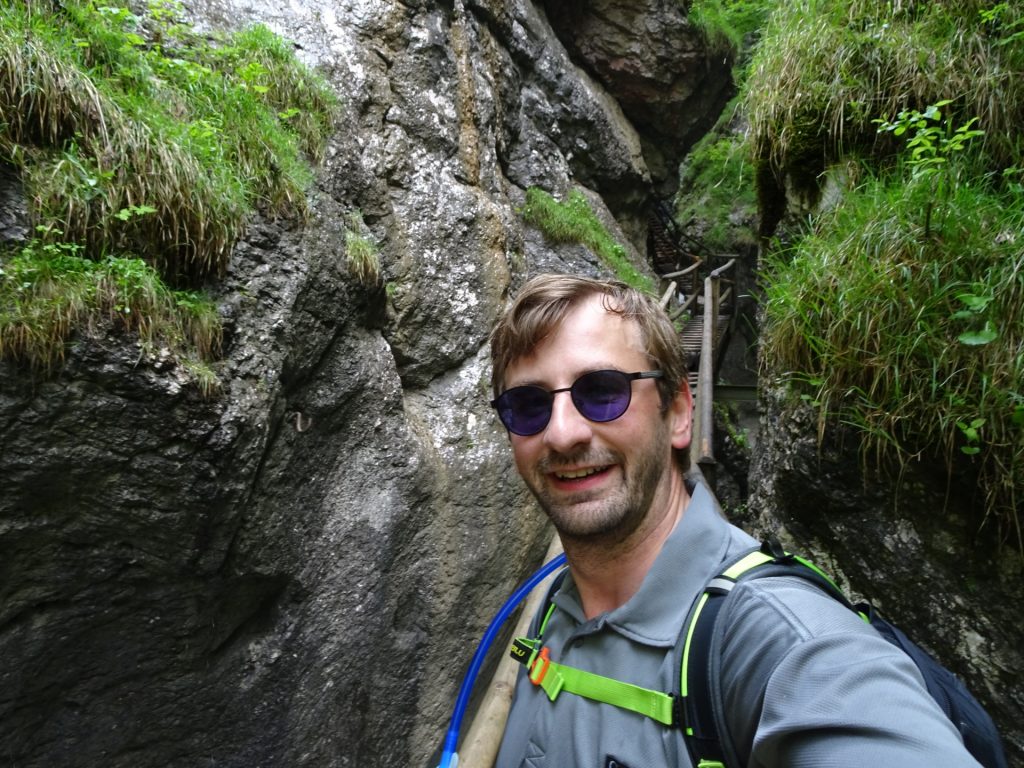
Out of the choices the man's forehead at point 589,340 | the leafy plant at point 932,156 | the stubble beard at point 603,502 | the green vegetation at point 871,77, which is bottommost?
the stubble beard at point 603,502

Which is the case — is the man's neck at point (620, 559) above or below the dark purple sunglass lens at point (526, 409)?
below

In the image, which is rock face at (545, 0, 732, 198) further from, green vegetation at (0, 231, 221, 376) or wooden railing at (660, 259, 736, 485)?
green vegetation at (0, 231, 221, 376)

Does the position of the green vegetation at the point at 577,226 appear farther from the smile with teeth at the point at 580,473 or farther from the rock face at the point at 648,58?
the smile with teeth at the point at 580,473

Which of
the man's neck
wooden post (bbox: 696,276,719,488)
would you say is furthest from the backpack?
wooden post (bbox: 696,276,719,488)

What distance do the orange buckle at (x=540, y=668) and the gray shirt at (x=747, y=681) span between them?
0.11 feet

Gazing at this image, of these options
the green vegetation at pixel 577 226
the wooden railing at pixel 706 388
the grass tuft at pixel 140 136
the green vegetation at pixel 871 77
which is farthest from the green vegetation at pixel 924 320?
the green vegetation at pixel 577 226

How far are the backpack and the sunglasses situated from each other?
0.43 metres

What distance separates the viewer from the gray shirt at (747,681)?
84cm

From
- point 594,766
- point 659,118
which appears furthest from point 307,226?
point 659,118

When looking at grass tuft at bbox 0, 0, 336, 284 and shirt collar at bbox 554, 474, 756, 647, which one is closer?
shirt collar at bbox 554, 474, 756, 647

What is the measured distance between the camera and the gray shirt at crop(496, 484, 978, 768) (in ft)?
2.75

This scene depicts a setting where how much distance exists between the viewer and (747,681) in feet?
3.25

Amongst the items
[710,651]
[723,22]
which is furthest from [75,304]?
[723,22]

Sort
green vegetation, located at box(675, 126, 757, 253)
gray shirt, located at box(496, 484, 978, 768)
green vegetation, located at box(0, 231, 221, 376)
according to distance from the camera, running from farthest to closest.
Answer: green vegetation, located at box(675, 126, 757, 253) < green vegetation, located at box(0, 231, 221, 376) < gray shirt, located at box(496, 484, 978, 768)
